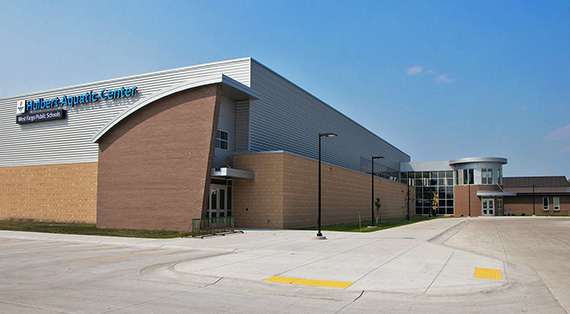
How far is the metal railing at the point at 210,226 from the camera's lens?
23.8 meters

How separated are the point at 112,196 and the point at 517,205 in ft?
261

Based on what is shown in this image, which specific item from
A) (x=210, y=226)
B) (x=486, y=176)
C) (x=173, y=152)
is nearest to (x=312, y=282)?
(x=210, y=226)

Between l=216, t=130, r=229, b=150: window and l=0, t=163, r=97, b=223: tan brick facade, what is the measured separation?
39.2 feet

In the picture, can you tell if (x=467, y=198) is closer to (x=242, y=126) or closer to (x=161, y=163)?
(x=242, y=126)

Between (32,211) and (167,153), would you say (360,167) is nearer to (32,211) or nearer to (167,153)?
(167,153)

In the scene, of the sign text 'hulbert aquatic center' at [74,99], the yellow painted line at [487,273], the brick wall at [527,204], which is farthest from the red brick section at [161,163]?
the brick wall at [527,204]

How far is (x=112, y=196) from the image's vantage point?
30.5m

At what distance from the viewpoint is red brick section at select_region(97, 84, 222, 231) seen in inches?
1068

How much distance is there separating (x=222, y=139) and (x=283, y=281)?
2193cm

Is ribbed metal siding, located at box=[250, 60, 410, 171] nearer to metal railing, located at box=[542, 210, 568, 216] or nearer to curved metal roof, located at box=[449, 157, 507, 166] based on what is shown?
curved metal roof, located at box=[449, 157, 507, 166]

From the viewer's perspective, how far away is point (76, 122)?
37.8 meters

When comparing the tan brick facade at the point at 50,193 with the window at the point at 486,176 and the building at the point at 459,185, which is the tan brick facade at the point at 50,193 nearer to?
the building at the point at 459,185

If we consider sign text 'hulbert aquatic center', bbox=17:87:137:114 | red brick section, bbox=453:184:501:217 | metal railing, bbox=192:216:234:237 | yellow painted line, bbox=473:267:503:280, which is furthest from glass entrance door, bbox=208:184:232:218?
red brick section, bbox=453:184:501:217

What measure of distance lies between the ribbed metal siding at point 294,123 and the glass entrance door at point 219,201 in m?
3.97
